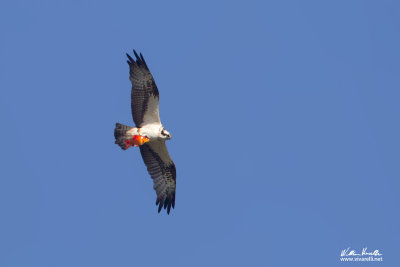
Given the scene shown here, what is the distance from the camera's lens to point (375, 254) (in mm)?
25719

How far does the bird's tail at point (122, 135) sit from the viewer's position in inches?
874

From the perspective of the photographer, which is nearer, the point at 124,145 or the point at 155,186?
the point at 124,145

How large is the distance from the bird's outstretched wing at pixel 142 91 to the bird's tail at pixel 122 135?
1.57 ft

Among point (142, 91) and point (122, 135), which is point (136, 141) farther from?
point (142, 91)

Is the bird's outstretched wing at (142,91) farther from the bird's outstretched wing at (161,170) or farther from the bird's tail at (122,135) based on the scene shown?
the bird's outstretched wing at (161,170)

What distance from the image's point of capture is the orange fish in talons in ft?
73.2

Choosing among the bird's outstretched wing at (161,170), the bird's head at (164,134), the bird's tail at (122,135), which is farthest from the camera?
the bird's outstretched wing at (161,170)

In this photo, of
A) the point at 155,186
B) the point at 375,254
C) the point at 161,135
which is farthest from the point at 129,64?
the point at 375,254

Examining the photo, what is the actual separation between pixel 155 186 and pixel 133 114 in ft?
8.41

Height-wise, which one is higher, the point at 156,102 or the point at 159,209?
the point at 156,102

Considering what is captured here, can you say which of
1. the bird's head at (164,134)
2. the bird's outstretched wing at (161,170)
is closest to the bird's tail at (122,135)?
the bird's head at (164,134)

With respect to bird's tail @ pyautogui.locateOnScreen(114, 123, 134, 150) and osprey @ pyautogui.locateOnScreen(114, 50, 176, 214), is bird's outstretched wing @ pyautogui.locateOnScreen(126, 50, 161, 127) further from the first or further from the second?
bird's tail @ pyautogui.locateOnScreen(114, 123, 134, 150)

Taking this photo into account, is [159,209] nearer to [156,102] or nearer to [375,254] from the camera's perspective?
[156,102]

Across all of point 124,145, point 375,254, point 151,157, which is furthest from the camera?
point 375,254
